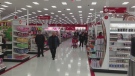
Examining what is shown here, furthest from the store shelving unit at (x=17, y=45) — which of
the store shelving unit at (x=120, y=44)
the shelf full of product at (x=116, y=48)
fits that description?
the store shelving unit at (x=120, y=44)

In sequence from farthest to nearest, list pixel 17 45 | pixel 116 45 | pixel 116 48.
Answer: pixel 17 45 < pixel 116 45 < pixel 116 48

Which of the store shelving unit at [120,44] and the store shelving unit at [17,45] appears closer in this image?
the store shelving unit at [120,44]

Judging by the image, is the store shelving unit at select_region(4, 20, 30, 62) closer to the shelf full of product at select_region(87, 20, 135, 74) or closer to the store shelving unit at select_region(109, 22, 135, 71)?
the shelf full of product at select_region(87, 20, 135, 74)

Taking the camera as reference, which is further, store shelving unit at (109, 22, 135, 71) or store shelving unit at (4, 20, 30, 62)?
store shelving unit at (4, 20, 30, 62)

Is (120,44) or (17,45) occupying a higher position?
(120,44)

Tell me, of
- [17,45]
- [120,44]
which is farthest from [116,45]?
[17,45]

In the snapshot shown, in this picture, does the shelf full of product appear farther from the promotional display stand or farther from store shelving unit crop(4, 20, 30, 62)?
store shelving unit crop(4, 20, 30, 62)

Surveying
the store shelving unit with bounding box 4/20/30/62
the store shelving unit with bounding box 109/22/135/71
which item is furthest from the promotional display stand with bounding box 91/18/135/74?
the store shelving unit with bounding box 4/20/30/62

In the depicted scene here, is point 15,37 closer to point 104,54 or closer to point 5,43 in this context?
point 5,43

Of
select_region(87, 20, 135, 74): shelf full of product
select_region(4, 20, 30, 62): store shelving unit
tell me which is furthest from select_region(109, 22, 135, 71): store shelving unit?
select_region(4, 20, 30, 62): store shelving unit

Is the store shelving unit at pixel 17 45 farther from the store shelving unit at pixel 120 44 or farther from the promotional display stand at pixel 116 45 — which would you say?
the store shelving unit at pixel 120 44

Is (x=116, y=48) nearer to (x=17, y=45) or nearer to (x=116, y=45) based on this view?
(x=116, y=45)

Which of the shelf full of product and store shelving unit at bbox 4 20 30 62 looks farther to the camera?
store shelving unit at bbox 4 20 30 62

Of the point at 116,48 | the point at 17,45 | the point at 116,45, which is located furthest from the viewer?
the point at 17,45
